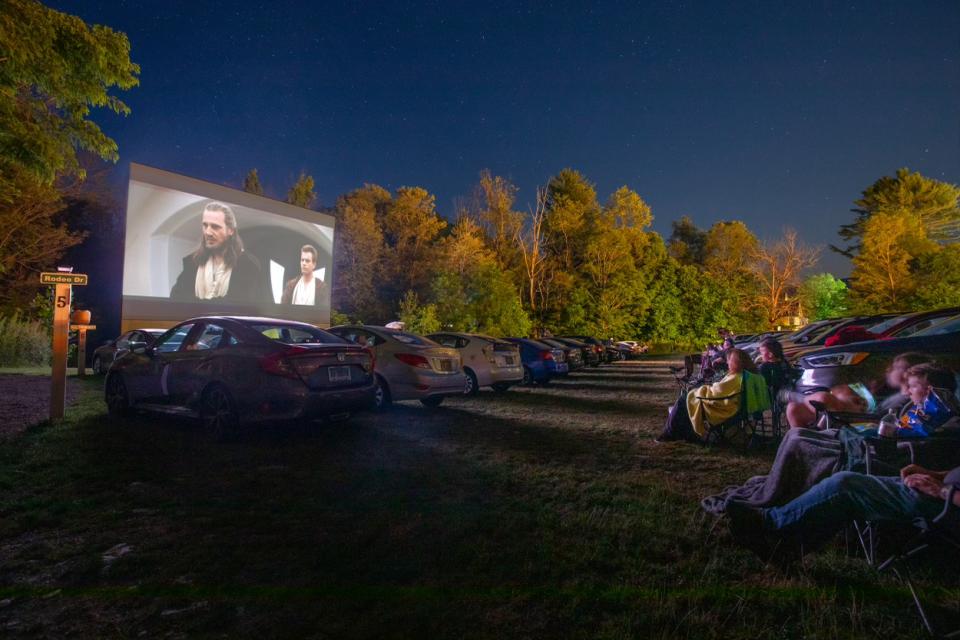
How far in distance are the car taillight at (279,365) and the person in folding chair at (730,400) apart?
453cm

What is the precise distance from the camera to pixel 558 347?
1733cm

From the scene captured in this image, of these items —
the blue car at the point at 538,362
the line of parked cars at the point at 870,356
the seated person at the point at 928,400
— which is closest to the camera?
the seated person at the point at 928,400

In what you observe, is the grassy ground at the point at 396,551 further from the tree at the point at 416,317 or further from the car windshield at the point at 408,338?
the tree at the point at 416,317

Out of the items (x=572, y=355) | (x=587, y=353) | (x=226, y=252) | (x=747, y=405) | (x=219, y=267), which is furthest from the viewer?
(x=587, y=353)

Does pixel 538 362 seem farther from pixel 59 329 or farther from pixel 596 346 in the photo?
pixel 596 346

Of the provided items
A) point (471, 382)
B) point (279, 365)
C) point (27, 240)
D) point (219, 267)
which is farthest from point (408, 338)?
point (27, 240)

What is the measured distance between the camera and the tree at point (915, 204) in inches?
1970

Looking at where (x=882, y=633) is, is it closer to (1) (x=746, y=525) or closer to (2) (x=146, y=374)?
(1) (x=746, y=525)

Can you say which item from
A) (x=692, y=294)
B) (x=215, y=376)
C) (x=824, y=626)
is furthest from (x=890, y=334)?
(x=692, y=294)

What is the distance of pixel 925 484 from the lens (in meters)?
2.82

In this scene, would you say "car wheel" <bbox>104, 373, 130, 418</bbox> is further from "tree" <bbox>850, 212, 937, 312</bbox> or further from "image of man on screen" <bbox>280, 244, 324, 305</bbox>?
"tree" <bbox>850, 212, 937, 312</bbox>

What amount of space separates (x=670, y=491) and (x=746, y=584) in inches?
73.6

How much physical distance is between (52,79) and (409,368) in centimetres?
623

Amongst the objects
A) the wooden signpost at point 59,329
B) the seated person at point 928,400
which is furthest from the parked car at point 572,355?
the seated person at point 928,400
